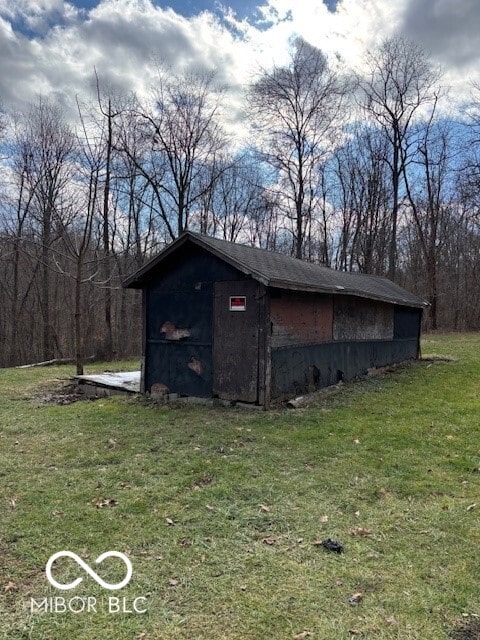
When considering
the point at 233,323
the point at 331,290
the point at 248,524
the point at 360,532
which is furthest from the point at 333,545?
the point at 331,290

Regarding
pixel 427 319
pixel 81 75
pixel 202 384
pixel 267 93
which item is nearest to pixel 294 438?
pixel 202 384

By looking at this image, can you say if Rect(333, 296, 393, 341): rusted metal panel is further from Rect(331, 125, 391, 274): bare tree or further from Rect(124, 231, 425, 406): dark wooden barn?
Rect(331, 125, 391, 274): bare tree

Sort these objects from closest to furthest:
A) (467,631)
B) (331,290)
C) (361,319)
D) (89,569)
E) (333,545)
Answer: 1. (467,631)
2. (89,569)
3. (333,545)
4. (331,290)
5. (361,319)

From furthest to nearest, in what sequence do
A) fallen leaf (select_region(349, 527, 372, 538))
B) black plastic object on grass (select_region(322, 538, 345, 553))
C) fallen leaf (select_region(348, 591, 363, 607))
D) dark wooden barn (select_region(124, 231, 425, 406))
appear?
dark wooden barn (select_region(124, 231, 425, 406)), fallen leaf (select_region(349, 527, 372, 538)), black plastic object on grass (select_region(322, 538, 345, 553)), fallen leaf (select_region(348, 591, 363, 607))

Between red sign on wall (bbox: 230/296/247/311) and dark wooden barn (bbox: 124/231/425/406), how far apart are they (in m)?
0.02

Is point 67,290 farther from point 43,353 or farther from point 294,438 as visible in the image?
point 294,438

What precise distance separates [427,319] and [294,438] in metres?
23.1

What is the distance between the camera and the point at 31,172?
1880 cm

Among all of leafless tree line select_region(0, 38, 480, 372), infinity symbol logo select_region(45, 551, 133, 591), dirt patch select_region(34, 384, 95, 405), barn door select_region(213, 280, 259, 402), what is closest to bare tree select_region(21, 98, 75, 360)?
leafless tree line select_region(0, 38, 480, 372)

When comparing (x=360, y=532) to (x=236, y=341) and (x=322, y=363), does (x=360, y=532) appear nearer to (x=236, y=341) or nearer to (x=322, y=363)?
(x=236, y=341)

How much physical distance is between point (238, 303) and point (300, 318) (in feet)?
4.63

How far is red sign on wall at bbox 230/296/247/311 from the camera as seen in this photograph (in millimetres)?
7516

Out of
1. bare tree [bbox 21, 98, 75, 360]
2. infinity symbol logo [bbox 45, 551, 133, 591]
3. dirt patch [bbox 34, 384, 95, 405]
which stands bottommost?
dirt patch [bbox 34, 384, 95, 405]

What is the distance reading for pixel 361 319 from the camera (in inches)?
426
